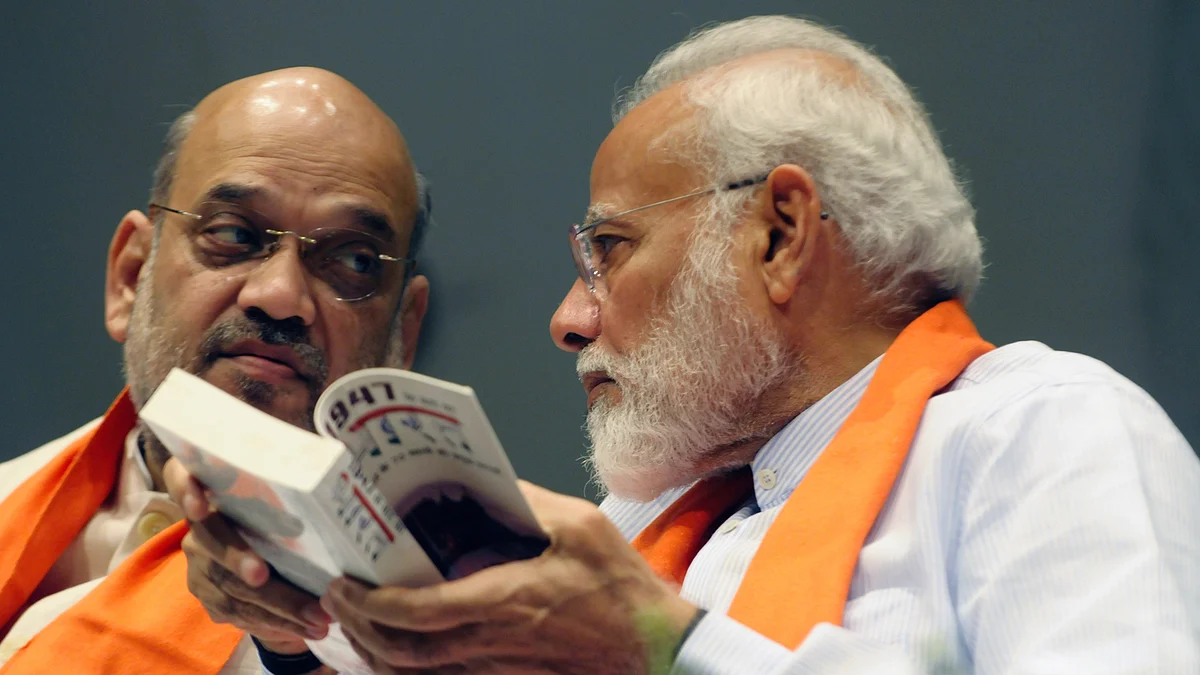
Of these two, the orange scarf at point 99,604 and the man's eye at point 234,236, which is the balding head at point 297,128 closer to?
the man's eye at point 234,236

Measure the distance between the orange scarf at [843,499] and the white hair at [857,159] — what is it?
0.27 ft

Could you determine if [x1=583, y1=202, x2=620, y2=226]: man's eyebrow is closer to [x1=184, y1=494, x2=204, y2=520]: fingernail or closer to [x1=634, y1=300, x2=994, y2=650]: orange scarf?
[x1=634, y1=300, x2=994, y2=650]: orange scarf

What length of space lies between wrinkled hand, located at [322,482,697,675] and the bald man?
0.87 m

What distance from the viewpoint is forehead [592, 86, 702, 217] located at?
5.15 ft

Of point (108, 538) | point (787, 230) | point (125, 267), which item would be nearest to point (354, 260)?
point (125, 267)

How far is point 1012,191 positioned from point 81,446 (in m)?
1.84

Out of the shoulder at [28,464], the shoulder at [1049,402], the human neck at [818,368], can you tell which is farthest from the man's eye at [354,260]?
the shoulder at [1049,402]

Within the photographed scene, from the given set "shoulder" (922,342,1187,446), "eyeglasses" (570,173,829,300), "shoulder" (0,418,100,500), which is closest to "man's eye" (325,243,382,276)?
"eyeglasses" (570,173,829,300)

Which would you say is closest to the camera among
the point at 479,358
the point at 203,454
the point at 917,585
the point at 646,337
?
the point at 203,454

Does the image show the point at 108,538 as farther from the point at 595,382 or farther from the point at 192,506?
the point at 192,506

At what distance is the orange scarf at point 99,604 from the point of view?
65.6 inches

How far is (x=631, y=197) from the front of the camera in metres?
1.60

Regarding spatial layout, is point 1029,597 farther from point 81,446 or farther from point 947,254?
point 81,446

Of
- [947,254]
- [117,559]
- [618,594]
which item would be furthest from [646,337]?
[117,559]
